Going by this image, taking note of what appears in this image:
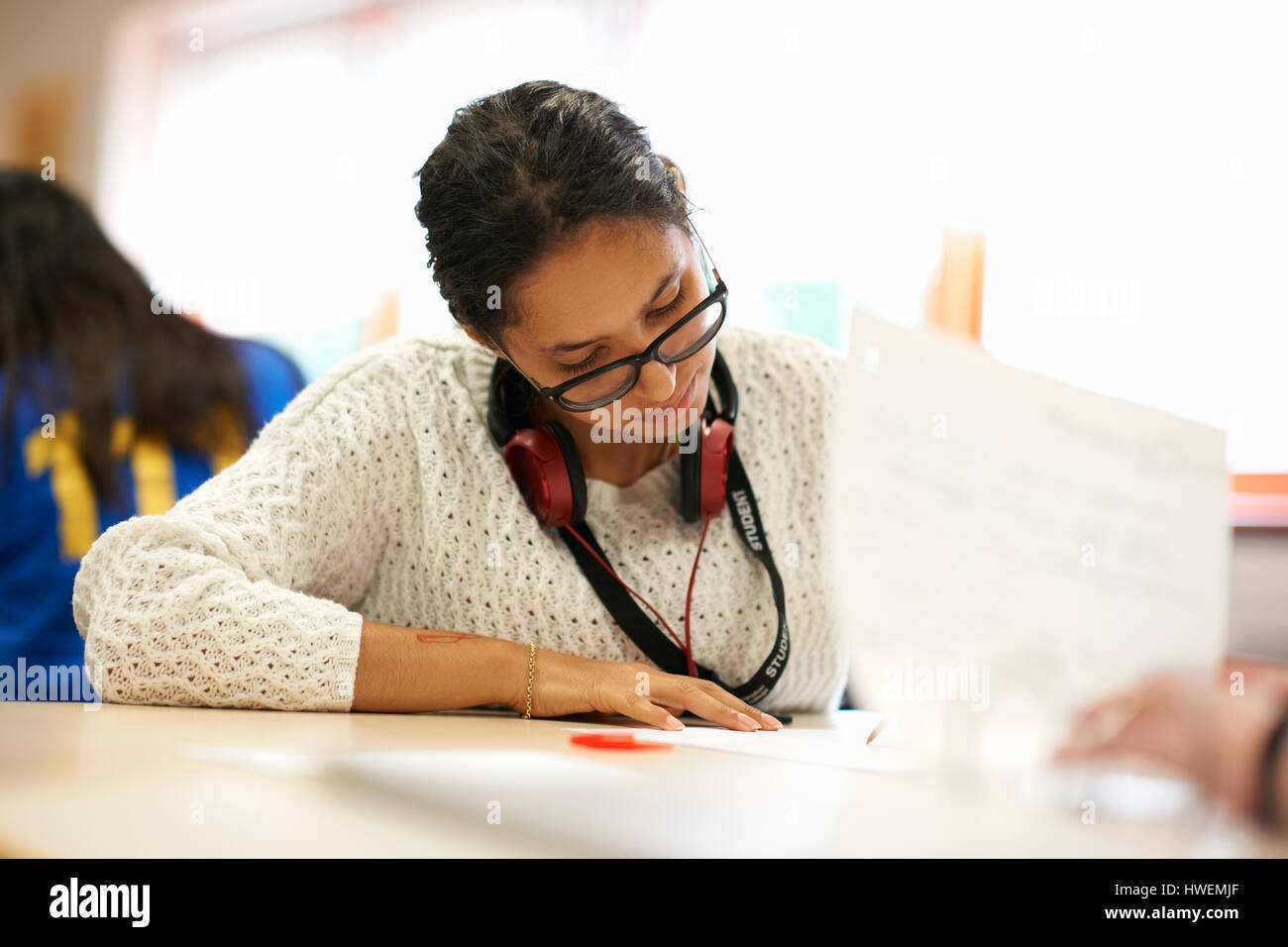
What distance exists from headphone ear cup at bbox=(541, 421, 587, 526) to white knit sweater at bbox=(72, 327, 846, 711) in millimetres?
64

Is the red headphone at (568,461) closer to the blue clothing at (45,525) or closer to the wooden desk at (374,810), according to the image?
the wooden desk at (374,810)

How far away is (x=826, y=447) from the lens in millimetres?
1243

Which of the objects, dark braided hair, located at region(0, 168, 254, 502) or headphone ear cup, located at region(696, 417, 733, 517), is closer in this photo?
headphone ear cup, located at region(696, 417, 733, 517)

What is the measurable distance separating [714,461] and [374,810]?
0.68 meters

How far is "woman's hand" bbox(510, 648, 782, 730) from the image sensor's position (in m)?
0.83

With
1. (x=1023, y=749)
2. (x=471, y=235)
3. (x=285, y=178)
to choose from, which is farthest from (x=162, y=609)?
(x=285, y=178)

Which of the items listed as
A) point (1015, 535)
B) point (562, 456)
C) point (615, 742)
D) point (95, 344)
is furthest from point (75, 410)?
point (1015, 535)

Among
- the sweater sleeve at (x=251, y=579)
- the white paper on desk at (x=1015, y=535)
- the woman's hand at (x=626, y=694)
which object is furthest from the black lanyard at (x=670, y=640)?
the white paper on desk at (x=1015, y=535)

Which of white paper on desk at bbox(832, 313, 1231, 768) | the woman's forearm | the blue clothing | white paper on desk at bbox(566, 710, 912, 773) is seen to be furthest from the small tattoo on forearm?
the blue clothing

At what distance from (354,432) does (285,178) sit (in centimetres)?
342

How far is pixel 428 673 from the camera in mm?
888

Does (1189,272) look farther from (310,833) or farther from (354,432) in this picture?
(310,833)

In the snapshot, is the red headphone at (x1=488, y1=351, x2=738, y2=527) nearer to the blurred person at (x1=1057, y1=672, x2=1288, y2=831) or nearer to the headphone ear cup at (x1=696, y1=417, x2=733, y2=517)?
the headphone ear cup at (x1=696, y1=417, x2=733, y2=517)
